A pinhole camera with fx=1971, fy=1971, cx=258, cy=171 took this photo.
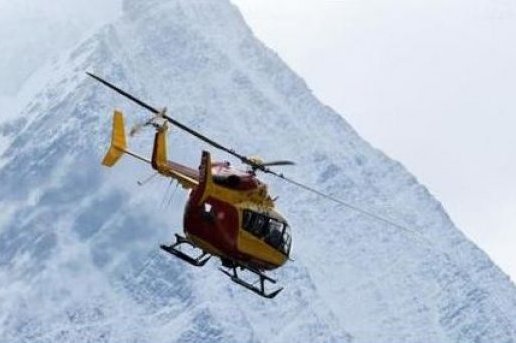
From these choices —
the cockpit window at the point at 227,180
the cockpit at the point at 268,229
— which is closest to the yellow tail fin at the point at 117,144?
the cockpit window at the point at 227,180

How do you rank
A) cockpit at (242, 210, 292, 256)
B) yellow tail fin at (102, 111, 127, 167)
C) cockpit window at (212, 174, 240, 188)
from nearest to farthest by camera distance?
cockpit window at (212, 174, 240, 188), cockpit at (242, 210, 292, 256), yellow tail fin at (102, 111, 127, 167)

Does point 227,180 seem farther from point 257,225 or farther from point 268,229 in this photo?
point 268,229

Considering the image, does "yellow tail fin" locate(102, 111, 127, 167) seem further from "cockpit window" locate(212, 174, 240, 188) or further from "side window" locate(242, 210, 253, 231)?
"side window" locate(242, 210, 253, 231)

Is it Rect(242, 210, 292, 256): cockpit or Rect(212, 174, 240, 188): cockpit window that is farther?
Rect(242, 210, 292, 256): cockpit

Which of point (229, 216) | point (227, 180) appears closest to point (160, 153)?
point (227, 180)

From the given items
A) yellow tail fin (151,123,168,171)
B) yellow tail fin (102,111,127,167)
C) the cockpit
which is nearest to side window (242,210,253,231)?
the cockpit

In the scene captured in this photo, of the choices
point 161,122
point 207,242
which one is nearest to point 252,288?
point 207,242

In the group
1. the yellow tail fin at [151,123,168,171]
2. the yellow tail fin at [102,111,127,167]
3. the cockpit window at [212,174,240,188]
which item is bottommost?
the yellow tail fin at [102,111,127,167]
